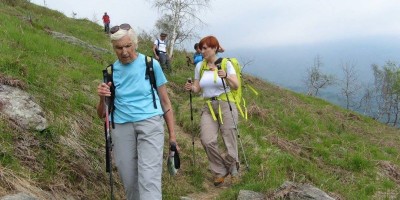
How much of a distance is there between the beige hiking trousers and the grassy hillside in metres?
0.46

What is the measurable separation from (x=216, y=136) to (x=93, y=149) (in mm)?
2138

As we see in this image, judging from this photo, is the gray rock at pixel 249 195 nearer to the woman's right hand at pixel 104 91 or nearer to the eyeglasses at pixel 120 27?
the woman's right hand at pixel 104 91

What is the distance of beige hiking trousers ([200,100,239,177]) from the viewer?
7371mm

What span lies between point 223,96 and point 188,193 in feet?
5.80

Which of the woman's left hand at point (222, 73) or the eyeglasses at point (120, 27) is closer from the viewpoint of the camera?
the eyeglasses at point (120, 27)

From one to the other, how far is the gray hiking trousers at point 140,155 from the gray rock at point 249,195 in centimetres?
220

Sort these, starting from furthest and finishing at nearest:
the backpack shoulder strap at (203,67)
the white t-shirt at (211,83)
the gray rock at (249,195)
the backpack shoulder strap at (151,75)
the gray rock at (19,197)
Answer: the backpack shoulder strap at (203,67) → the white t-shirt at (211,83) → the gray rock at (249,195) → the backpack shoulder strap at (151,75) → the gray rock at (19,197)

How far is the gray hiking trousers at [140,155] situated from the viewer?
4.42 meters

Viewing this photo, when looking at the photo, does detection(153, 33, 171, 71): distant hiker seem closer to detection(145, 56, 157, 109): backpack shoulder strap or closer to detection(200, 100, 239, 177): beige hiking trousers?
detection(200, 100, 239, 177): beige hiking trousers

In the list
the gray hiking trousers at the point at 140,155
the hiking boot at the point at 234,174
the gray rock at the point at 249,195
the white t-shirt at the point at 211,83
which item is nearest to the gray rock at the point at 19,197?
the gray hiking trousers at the point at 140,155

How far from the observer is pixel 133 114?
15.0ft

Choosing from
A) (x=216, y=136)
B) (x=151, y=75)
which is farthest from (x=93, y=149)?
(x=151, y=75)

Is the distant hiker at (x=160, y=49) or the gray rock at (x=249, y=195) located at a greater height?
the distant hiker at (x=160, y=49)

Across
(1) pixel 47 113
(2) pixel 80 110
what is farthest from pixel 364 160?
(1) pixel 47 113
